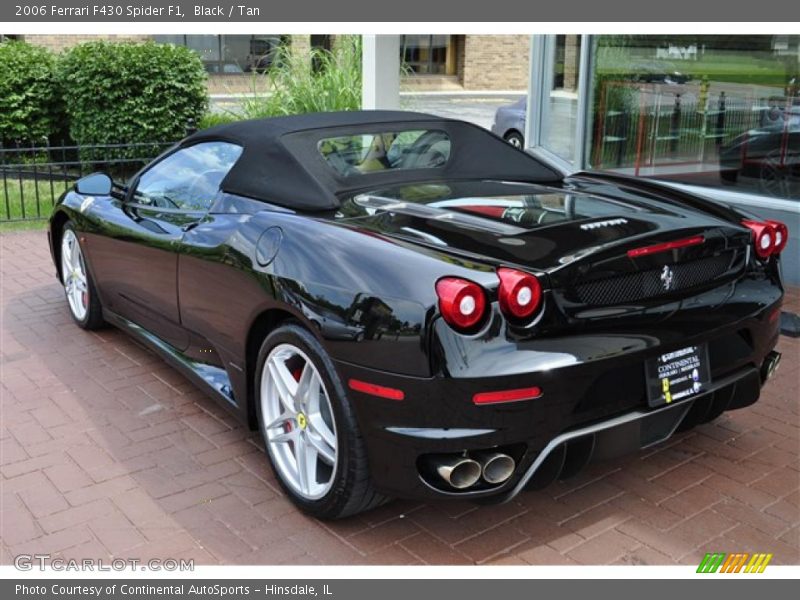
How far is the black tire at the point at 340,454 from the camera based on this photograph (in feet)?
9.85

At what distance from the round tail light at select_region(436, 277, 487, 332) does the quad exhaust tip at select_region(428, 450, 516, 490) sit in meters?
0.43

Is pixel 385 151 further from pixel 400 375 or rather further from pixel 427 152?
pixel 400 375

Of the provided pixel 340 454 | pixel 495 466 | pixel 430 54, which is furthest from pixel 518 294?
pixel 430 54

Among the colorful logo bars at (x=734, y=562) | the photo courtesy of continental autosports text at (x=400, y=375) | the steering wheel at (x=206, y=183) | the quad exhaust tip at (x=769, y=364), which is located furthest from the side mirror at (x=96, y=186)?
the colorful logo bars at (x=734, y=562)

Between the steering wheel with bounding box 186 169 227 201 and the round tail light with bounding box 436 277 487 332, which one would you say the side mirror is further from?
the round tail light with bounding box 436 277 487 332

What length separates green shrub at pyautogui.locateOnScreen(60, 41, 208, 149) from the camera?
12.5 meters

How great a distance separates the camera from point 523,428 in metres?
2.81

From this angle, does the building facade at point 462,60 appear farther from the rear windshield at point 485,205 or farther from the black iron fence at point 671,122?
the rear windshield at point 485,205

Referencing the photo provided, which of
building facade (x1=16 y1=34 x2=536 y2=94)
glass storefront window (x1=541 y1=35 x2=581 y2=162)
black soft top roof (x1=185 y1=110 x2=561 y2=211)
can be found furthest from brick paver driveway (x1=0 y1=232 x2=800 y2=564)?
building facade (x1=16 y1=34 x2=536 y2=94)

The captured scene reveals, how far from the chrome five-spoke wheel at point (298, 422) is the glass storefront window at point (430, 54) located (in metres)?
30.0

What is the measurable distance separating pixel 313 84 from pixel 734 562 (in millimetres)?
10493

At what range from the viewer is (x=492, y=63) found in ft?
103

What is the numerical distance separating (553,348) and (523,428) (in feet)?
0.92

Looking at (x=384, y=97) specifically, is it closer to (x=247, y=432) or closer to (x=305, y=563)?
(x=247, y=432)
